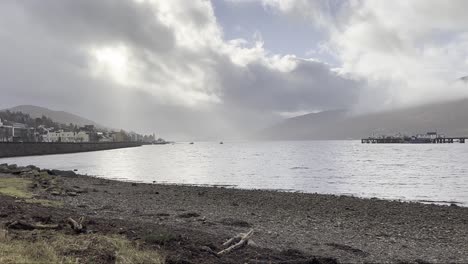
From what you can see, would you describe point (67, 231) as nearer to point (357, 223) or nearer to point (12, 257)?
point (12, 257)

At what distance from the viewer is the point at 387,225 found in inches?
754

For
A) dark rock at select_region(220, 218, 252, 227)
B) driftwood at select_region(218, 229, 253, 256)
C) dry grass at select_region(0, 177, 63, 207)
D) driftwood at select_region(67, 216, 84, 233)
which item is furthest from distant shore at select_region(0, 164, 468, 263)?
dry grass at select_region(0, 177, 63, 207)

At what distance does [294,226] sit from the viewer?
1772 centimetres

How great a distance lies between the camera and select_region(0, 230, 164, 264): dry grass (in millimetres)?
8766

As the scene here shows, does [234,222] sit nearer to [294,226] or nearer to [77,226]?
[294,226]

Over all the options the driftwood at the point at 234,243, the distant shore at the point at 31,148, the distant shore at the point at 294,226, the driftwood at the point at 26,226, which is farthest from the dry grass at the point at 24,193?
the distant shore at the point at 31,148

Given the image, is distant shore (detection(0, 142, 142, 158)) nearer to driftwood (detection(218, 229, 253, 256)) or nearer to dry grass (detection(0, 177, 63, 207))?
dry grass (detection(0, 177, 63, 207))

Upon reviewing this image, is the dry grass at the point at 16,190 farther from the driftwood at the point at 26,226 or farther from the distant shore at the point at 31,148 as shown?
the distant shore at the point at 31,148

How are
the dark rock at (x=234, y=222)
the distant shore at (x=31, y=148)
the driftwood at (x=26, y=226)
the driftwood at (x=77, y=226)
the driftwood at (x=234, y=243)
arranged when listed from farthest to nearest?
the distant shore at (x=31, y=148), the dark rock at (x=234, y=222), the driftwood at (x=26, y=226), the driftwood at (x=77, y=226), the driftwood at (x=234, y=243)

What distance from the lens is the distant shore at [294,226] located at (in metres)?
11.7

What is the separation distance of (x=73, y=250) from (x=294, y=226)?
33.6ft

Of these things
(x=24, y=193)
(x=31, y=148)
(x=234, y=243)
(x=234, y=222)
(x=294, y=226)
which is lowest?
(x=294, y=226)

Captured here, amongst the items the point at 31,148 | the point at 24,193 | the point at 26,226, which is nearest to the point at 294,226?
the point at 26,226

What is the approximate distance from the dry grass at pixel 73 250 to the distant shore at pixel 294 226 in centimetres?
85
